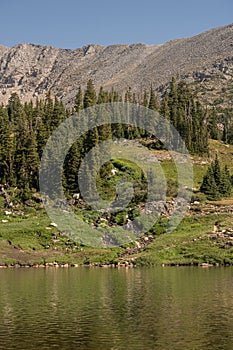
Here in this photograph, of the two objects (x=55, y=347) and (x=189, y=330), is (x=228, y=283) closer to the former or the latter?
(x=189, y=330)

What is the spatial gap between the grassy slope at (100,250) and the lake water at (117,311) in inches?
390

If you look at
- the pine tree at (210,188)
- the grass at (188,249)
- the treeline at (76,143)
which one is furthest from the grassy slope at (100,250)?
the treeline at (76,143)

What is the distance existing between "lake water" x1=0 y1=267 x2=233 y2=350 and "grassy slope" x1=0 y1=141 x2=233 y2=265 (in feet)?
32.5

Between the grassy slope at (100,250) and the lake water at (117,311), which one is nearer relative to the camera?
the lake water at (117,311)

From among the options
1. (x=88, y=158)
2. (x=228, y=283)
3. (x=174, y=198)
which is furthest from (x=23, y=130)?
(x=228, y=283)

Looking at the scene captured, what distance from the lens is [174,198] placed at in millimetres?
90062

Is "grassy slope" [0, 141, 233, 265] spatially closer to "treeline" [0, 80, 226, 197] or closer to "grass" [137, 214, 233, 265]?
"grass" [137, 214, 233, 265]

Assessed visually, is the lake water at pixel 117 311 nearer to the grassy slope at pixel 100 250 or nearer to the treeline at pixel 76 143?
the grassy slope at pixel 100 250

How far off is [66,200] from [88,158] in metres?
10.4

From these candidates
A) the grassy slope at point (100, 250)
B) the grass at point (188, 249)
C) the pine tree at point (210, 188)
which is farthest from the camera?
the pine tree at point (210, 188)

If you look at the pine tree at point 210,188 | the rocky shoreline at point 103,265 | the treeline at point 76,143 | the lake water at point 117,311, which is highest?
the treeline at point 76,143

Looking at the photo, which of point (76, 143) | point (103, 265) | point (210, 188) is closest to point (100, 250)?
point (103, 265)

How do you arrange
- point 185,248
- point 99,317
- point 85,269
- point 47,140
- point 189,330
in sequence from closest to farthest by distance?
point 189,330 → point 99,317 → point 85,269 → point 185,248 → point 47,140

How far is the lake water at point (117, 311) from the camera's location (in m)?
28.2
